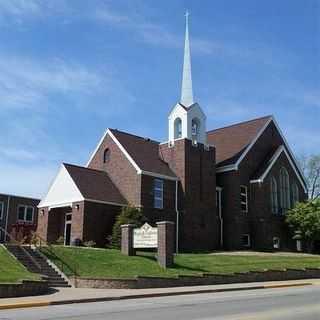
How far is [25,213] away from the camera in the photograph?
196ft

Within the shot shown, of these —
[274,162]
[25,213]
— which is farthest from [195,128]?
[25,213]

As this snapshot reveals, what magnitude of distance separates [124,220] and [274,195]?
57.4 ft

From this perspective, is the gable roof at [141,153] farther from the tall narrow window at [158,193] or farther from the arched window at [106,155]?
the arched window at [106,155]

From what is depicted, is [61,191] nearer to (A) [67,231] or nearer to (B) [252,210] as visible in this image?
(A) [67,231]

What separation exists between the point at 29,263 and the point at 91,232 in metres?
11.5

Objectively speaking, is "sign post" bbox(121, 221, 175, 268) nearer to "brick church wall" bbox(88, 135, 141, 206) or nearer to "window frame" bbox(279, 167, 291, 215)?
"brick church wall" bbox(88, 135, 141, 206)

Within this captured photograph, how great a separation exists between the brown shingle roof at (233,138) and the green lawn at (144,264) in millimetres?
14588

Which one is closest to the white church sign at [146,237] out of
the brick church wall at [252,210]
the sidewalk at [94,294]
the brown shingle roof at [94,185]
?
the sidewalk at [94,294]

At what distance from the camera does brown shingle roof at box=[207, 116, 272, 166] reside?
48.3 meters

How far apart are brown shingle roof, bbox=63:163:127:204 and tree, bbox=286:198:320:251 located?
629 inches

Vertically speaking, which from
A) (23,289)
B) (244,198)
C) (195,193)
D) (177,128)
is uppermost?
(177,128)

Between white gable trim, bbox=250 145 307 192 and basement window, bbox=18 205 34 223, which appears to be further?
basement window, bbox=18 205 34 223

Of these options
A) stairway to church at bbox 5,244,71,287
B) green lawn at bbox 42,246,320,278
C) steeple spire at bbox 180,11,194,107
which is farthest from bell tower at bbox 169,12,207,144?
stairway to church at bbox 5,244,71,287

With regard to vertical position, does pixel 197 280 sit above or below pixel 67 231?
below
